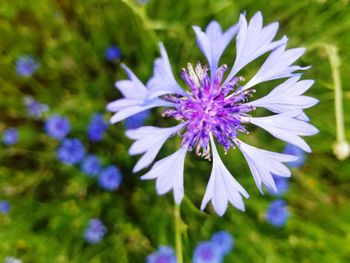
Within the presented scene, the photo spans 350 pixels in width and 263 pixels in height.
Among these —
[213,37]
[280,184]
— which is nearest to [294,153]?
[280,184]

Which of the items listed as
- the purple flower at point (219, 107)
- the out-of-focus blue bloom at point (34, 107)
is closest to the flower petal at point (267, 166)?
the purple flower at point (219, 107)

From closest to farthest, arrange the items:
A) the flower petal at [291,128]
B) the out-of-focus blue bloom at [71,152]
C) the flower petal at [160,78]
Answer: the flower petal at [160,78]
the flower petal at [291,128]
the out-of-focus blue bloom at [71,152]

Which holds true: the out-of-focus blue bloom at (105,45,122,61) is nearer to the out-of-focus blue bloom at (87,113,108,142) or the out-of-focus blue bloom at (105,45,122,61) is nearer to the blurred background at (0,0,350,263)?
the blurred background at (0,0,350,263)

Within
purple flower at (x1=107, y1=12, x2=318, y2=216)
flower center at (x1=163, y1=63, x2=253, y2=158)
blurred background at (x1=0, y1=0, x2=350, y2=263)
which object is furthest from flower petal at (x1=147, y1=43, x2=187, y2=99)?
blurred background at (x1=0, y1=0, x2=350, y2=263)

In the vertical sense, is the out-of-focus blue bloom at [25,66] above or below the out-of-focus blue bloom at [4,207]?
above

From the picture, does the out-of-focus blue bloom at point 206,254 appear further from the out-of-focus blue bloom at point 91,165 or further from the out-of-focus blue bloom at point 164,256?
the out-of-focus blue bloom at point 91,165
